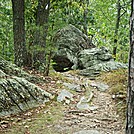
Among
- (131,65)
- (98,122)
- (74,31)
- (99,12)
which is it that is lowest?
(98,122)

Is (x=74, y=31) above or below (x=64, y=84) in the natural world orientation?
above

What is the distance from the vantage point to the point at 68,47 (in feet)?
39.0

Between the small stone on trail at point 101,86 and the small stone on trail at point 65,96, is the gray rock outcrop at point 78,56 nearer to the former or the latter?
the small stone on trail at point 101,86

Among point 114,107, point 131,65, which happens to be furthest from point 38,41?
point 131,65

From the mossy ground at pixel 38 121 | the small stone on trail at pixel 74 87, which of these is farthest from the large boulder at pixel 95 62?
the mossy ground at pixel 38 121

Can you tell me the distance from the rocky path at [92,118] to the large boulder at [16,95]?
671mm

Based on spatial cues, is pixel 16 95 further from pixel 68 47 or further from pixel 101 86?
pixel 68 47

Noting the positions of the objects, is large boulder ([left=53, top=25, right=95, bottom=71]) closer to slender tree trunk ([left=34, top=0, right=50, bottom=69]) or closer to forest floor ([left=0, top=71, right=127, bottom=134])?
slender tree trunk ([left=34, top=0, right=50, bottom=69])

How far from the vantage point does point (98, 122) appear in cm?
441

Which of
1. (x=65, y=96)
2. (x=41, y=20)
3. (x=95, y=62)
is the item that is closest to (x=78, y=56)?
(x=95, y=62)

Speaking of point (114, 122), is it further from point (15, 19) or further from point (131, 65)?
point (15, 19)

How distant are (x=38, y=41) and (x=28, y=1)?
4.77 ft

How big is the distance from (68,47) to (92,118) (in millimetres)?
7531

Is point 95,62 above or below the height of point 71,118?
above
